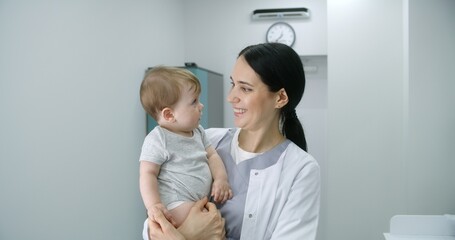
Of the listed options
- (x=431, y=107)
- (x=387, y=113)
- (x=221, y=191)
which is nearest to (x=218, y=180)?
(x=221, y=191)

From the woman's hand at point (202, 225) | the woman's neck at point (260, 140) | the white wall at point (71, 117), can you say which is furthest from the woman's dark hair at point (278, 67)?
the white wall at point (71, 117)

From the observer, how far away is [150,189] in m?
1.39

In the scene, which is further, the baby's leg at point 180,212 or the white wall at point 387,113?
the white wall at point 387,113

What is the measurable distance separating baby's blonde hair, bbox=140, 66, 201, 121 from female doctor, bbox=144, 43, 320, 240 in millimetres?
178

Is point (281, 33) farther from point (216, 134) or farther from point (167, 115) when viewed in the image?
point (167, 115)

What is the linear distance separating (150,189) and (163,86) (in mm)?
357

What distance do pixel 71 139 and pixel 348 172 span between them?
2410mm

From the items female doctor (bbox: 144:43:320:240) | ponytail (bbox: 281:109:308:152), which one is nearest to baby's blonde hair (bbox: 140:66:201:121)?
female doctor (bbox: 144:43:320:240)

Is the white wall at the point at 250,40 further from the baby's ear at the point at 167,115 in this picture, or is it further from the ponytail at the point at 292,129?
the baby's ear at the point at 167,115

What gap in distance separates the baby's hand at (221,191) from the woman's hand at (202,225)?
2.3 inches

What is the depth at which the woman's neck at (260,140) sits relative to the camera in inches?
62.8

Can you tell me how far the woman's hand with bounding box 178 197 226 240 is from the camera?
1365 mm

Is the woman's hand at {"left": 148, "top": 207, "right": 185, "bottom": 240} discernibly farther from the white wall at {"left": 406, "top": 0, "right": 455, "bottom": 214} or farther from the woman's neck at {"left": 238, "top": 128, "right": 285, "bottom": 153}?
the white wall at {"left": 406, "top": 0, "right": 455, "bottom": 214}

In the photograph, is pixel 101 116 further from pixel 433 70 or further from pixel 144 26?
pixel 433 70
